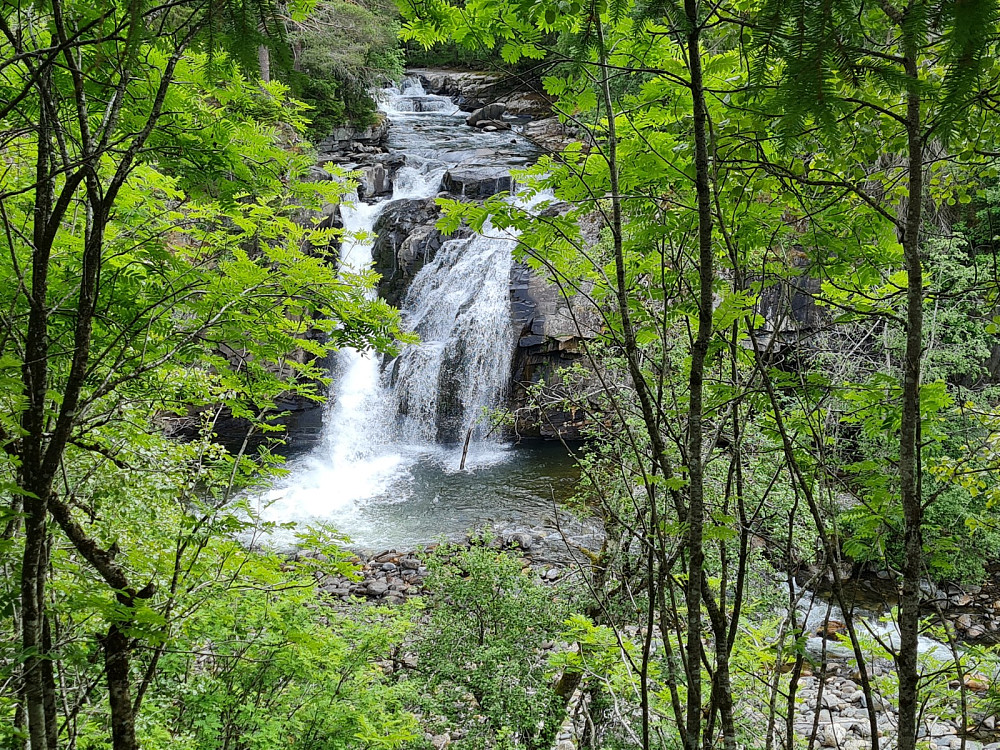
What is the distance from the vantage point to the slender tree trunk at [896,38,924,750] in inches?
68.2

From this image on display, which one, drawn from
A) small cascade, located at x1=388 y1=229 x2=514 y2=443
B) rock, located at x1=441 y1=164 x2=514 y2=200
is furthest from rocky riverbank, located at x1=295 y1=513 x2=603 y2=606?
rock, located at x1=441 y1=164 x2=514 y2=200

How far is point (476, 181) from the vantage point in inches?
698

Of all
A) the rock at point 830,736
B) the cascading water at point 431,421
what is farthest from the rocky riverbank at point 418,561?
the rock at point 830,736

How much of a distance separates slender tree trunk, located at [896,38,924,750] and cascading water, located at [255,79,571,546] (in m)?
9.45

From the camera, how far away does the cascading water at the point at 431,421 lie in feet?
38.5

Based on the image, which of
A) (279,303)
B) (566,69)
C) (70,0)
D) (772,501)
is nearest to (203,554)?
(279,303)

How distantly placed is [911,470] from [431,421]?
1404 centimetres

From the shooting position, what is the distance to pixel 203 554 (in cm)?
350

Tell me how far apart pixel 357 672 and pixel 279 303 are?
2603mm

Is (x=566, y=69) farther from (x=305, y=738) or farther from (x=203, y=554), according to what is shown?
(x=305, y=738)

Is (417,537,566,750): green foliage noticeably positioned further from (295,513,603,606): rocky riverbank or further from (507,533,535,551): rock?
(507,533,535,551): rock

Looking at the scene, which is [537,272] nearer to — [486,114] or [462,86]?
[486,114]

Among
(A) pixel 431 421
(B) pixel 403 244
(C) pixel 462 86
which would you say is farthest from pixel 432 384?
(C) pixel 462 86

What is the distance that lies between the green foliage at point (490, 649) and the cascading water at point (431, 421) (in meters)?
5.74
